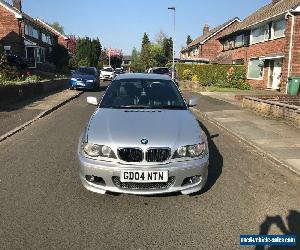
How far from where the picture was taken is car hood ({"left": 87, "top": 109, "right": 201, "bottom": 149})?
14.5ft

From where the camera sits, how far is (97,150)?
4488 mm

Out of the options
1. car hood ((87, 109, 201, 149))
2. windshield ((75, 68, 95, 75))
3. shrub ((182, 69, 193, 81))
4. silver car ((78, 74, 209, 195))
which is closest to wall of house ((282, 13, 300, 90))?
shrub ((182, 69, 193, 81))

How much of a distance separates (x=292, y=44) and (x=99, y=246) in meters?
22.3

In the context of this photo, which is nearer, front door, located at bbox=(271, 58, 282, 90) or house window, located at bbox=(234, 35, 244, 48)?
front door, located at bbox=(271, 58, 282, 90)

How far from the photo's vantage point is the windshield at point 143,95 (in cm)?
590

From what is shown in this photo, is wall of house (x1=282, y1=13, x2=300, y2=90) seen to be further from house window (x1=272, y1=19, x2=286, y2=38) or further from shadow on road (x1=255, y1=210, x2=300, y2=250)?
shadow on road (x1=255, y1=210, x2=300, y2=250)

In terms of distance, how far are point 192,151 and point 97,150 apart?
1255mm

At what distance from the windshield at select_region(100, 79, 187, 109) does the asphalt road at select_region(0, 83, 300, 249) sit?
1386mm

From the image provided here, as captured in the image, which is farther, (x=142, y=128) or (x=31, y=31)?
(x=31, y=31)

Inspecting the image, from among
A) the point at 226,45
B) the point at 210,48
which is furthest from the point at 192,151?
the point at 210,48

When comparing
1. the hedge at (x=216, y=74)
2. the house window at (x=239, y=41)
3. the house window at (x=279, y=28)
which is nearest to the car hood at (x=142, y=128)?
the house window at (x=279, y=28)

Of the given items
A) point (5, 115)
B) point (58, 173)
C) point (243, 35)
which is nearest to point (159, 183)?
point (58, 173)

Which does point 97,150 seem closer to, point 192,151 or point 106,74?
point 192,151

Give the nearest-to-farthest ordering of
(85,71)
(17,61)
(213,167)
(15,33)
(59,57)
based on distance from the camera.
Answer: (213,167) → (85,71) → (17,61) → (15,33) → (59,57)
